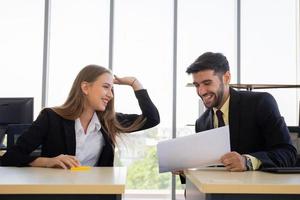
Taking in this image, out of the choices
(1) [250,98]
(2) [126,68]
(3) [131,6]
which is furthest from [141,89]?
(3) [131,6]

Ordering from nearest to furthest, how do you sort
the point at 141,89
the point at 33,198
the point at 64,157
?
the point at 33,198, the point at 64,157, the point at 141,89

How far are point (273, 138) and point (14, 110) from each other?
2127 millimetres

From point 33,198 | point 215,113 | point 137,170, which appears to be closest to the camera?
point 33,198

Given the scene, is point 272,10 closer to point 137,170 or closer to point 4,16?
point 137,170

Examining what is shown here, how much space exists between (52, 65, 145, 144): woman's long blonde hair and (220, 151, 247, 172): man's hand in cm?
72

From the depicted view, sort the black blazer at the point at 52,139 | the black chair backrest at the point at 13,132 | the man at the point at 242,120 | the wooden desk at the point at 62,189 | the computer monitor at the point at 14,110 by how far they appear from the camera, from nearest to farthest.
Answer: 1. the wooden desk at the point at 62,189
2. the man at the point at 242,120
3. the black blazer at the point at 52,139
4. the black chair backrest at the point at 13,132
5. the computer monitor at the point at 14,110

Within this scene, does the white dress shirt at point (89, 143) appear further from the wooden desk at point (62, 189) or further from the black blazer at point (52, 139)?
the wooden desk at point (62, 189)

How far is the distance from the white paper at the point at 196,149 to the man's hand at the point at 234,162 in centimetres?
2

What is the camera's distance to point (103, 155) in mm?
1978

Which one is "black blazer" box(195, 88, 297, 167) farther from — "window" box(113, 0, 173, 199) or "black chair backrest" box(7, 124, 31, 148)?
"window" box(113, 0, 173, 199)

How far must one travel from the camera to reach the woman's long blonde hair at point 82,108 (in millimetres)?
1987

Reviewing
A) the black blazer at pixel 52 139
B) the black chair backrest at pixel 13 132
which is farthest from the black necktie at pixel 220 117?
the black chair backrest at pixel 13 132

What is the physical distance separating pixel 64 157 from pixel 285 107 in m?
3.61

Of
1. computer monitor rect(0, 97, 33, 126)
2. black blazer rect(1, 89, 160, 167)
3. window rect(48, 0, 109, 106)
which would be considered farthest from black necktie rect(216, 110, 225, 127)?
window rect(48, 0, 109, 106)
